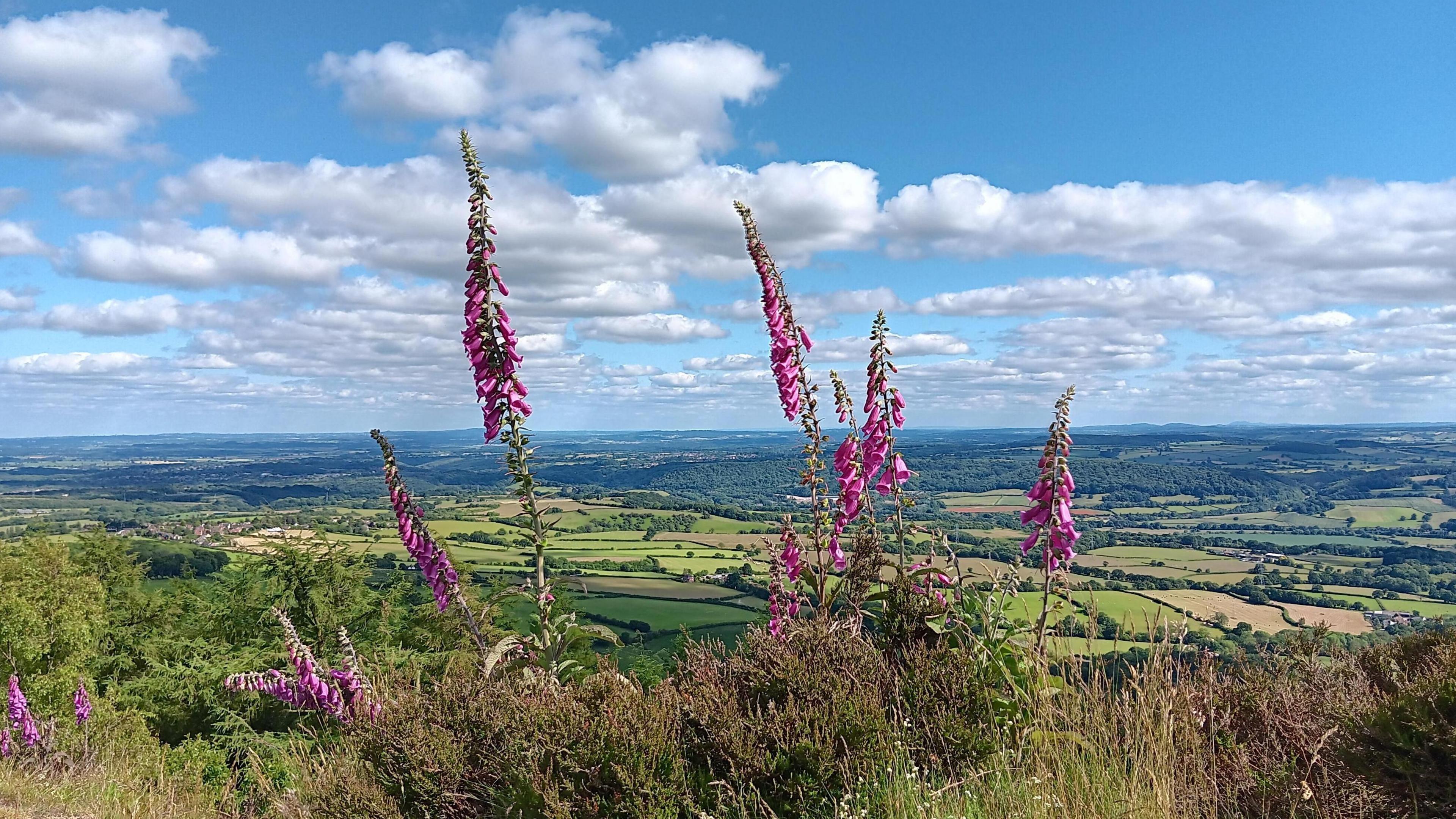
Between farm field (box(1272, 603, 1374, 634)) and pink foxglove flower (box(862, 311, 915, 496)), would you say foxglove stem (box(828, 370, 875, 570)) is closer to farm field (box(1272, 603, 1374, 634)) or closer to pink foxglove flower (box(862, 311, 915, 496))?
pink foxglove flower (box(862, 311, 915, 496))

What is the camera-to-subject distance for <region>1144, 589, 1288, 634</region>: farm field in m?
19.6

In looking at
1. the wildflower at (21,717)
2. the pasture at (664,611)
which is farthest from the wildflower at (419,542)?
the pasture at (664,611)

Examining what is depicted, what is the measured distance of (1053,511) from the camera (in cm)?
445

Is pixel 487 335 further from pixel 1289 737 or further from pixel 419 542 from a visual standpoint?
pixel 1289 737

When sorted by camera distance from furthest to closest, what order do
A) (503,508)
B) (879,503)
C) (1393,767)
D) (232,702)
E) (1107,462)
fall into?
(1107,462) → (503,508) → (232,702) → (879,503) → (1393,767)

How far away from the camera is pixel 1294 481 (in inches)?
4646

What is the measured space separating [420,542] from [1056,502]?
4293 millimetres

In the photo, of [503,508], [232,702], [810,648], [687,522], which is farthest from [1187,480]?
[810,648]

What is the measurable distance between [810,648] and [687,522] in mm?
67381

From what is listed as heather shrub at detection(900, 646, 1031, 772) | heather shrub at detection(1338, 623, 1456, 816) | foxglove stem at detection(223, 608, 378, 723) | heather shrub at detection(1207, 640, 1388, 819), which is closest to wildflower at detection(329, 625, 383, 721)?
foxglove stem at detection(223, 608, 378, 723)

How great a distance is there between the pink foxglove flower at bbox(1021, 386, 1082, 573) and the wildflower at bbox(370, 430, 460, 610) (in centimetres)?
391

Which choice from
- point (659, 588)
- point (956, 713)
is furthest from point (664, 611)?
point (956, 713)

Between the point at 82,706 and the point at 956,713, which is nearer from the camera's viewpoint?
the point at 956,713

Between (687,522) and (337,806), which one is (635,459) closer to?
(687,522)
